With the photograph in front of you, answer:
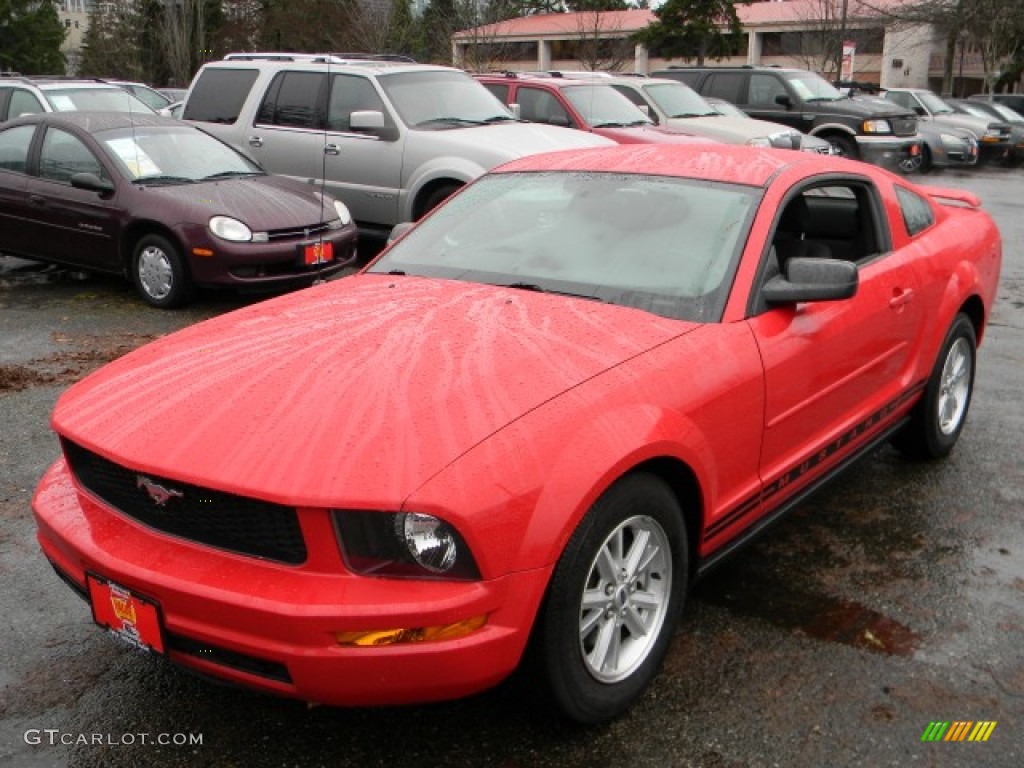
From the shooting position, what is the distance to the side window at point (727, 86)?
60.7 ft

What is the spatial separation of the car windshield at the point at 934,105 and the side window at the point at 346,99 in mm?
19424

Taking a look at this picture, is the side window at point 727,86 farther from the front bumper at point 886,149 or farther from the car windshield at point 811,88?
the front bumper at point 886,149

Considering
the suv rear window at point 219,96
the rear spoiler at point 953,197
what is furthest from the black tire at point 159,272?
the rear spoiler at point 953,197

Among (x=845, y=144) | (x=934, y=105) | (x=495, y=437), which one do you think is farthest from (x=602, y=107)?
(x=934, y=105)

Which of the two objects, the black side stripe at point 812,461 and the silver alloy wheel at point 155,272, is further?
the silver alloy wheel at point 155,272

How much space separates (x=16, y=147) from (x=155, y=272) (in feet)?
6.87

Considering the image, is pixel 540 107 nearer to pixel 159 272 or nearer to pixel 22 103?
pixel 22 103

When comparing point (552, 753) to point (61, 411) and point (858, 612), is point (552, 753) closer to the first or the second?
point (858, 612)

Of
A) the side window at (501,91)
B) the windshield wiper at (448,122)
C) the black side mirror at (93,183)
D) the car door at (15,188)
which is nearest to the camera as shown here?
the black side mirror at (93,183)

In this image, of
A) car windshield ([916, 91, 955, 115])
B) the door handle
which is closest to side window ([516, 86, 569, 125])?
the door handle

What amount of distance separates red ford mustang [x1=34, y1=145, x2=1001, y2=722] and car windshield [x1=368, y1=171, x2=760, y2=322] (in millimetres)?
12

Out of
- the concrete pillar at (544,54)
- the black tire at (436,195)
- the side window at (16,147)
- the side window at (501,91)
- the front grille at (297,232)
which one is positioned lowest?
the front grille at (297,232)

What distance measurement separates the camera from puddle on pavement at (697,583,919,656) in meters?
3.45

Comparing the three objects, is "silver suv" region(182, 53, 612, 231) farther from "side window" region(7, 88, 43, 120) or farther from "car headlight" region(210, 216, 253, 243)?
"car headlight" region(210, 216, 253, 243)
